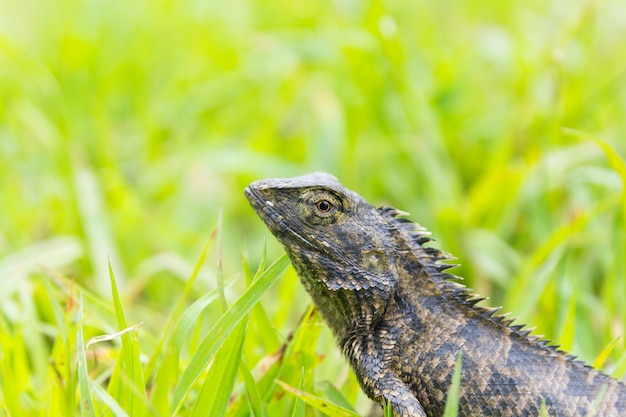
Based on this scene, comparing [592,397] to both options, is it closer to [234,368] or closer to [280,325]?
[234,368]

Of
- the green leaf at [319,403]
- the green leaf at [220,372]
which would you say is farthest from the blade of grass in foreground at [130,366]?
the green leaf at [319,403]

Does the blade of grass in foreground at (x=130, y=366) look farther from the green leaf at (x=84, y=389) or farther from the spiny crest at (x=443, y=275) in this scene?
the spiny crest at (x=443, y=275)

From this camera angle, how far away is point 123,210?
6.81m

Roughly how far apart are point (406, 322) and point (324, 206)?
72 cm

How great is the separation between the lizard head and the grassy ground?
12.1 inches

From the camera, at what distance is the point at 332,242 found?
3725 mm

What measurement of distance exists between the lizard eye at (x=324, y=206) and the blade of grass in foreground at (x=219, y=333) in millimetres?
585

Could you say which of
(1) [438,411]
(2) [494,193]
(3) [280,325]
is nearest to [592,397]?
(1) [438,411]

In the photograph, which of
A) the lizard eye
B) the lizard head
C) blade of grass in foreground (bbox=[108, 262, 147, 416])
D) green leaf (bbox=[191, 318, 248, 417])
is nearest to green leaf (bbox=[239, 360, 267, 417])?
green leaf (bbox=[191, 318, 248, 417])

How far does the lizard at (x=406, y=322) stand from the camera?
338cm

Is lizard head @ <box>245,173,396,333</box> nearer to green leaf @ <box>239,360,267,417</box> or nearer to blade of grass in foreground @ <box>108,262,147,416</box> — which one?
green leaf @ <box>239,360,267,417</box>

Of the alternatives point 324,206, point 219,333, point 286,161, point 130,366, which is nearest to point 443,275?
point 324,206

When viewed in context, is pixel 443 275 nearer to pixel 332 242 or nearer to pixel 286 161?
pixel 332 242

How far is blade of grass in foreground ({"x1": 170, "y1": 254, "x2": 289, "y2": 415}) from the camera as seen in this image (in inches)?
126
